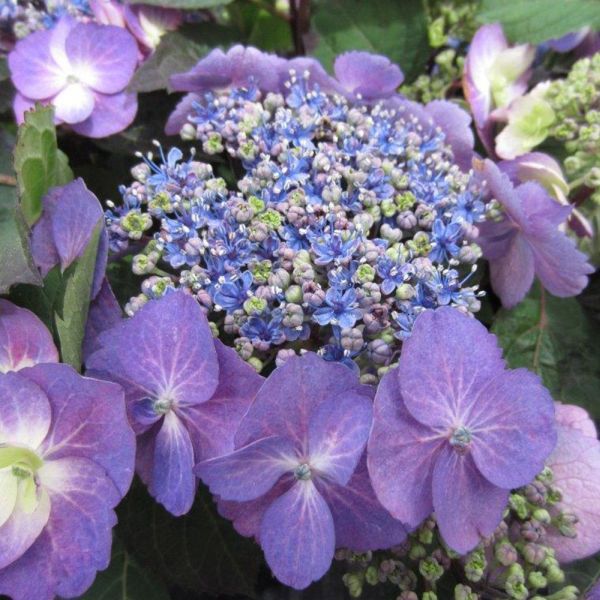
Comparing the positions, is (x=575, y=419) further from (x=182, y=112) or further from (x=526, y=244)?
(x=182, y=112)

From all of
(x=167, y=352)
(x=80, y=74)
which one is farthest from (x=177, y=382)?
(x=80, y=74)

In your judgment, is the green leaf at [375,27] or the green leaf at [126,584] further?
the green leaf at [375,27]

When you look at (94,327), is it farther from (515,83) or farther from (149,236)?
(515,83)

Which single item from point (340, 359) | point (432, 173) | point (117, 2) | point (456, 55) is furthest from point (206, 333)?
point (456, 55)

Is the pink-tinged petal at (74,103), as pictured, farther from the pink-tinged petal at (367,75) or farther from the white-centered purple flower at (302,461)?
the white-centered purple flower at (302,461)

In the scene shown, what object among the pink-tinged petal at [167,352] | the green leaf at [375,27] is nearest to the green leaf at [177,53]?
the green leaf at [375,27]

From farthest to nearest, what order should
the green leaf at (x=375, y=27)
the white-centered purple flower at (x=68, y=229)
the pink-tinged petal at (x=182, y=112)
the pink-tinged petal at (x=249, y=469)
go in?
the green leaf at (x=375, y=27)
the pink-tinged petal at (x=182, y=112)
the white-centered purple flower at (x=68, y=229)
the pink-tinged petal at (x=249, y=469)
